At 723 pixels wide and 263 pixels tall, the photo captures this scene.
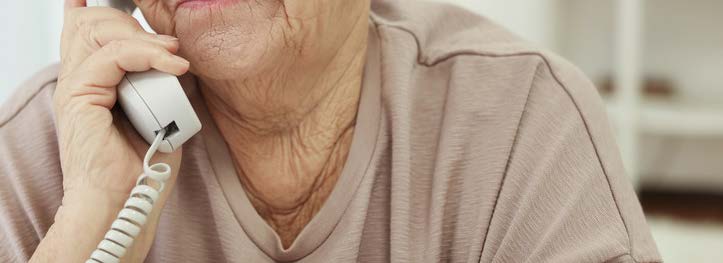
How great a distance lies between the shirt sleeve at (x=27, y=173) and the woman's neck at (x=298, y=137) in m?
0.20

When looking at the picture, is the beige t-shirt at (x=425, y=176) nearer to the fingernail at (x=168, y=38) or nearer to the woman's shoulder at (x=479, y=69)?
the woman's shoulder at (x=479, y=69)

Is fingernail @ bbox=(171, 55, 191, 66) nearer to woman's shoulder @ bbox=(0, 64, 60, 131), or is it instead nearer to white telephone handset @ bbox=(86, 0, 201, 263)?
white telephone handset @ bbox=(86, 0, 201, 263)

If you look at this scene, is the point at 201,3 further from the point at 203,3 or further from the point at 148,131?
the point at 148,131

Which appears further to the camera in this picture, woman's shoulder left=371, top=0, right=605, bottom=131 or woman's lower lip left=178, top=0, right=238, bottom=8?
woman's shoulder left=371, top=0, right=605, bottom=131

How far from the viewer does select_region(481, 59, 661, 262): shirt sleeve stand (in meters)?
1.03

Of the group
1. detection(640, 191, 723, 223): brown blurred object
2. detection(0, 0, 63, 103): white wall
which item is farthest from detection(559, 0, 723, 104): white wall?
detection(0, 0, 63, 103): white wall

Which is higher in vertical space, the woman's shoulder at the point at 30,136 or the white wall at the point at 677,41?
the woman's shoulder at the point at 30,136

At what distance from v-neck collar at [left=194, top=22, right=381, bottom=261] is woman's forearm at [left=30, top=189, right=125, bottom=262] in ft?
0.50

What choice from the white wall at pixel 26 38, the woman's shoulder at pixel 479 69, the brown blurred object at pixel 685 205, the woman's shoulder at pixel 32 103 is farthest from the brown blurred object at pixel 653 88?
the woman's shoulder at pixel 32 103

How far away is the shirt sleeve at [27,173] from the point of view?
1121 millimetres

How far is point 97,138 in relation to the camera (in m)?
1.08

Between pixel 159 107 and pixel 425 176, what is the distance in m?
0.32

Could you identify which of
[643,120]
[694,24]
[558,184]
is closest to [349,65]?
[558,184]

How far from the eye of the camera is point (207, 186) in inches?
45.4
